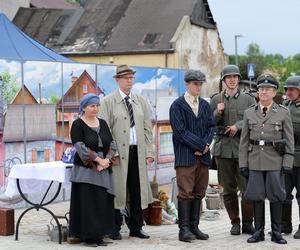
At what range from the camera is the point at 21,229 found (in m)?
8.99

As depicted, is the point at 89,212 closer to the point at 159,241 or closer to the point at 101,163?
the point at 101,163

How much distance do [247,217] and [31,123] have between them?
431cm

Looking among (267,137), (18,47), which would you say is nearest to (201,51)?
(18,47)

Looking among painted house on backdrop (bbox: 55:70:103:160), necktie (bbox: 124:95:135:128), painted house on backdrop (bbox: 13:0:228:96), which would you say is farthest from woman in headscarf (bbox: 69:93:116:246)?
painted house on backdrop (bbox: 13:0:228:96)

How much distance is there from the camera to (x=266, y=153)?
7.78 m

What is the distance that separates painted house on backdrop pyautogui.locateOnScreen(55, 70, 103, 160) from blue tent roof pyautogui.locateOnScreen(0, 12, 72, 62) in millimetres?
3037

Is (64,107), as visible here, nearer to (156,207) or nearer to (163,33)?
(156,207)

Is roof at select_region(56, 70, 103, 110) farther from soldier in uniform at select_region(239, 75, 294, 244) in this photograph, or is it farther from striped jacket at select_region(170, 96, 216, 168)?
soldier in uniform at select_region(239, 75, 294, 244)

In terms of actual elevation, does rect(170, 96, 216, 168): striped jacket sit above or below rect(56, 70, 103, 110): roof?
below

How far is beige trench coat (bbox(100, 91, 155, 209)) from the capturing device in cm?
808

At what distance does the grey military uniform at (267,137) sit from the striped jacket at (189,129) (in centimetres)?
42

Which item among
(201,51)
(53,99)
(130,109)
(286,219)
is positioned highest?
(201,51)

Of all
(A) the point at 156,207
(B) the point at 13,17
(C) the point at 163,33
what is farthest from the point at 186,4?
(A) the point at 156,207

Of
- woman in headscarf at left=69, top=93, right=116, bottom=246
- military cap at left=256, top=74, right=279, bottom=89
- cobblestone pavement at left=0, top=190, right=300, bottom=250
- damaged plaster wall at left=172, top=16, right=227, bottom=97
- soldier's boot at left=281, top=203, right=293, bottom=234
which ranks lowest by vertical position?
cobblestone pavement at left=0, top=190, right=300, bottom=250
